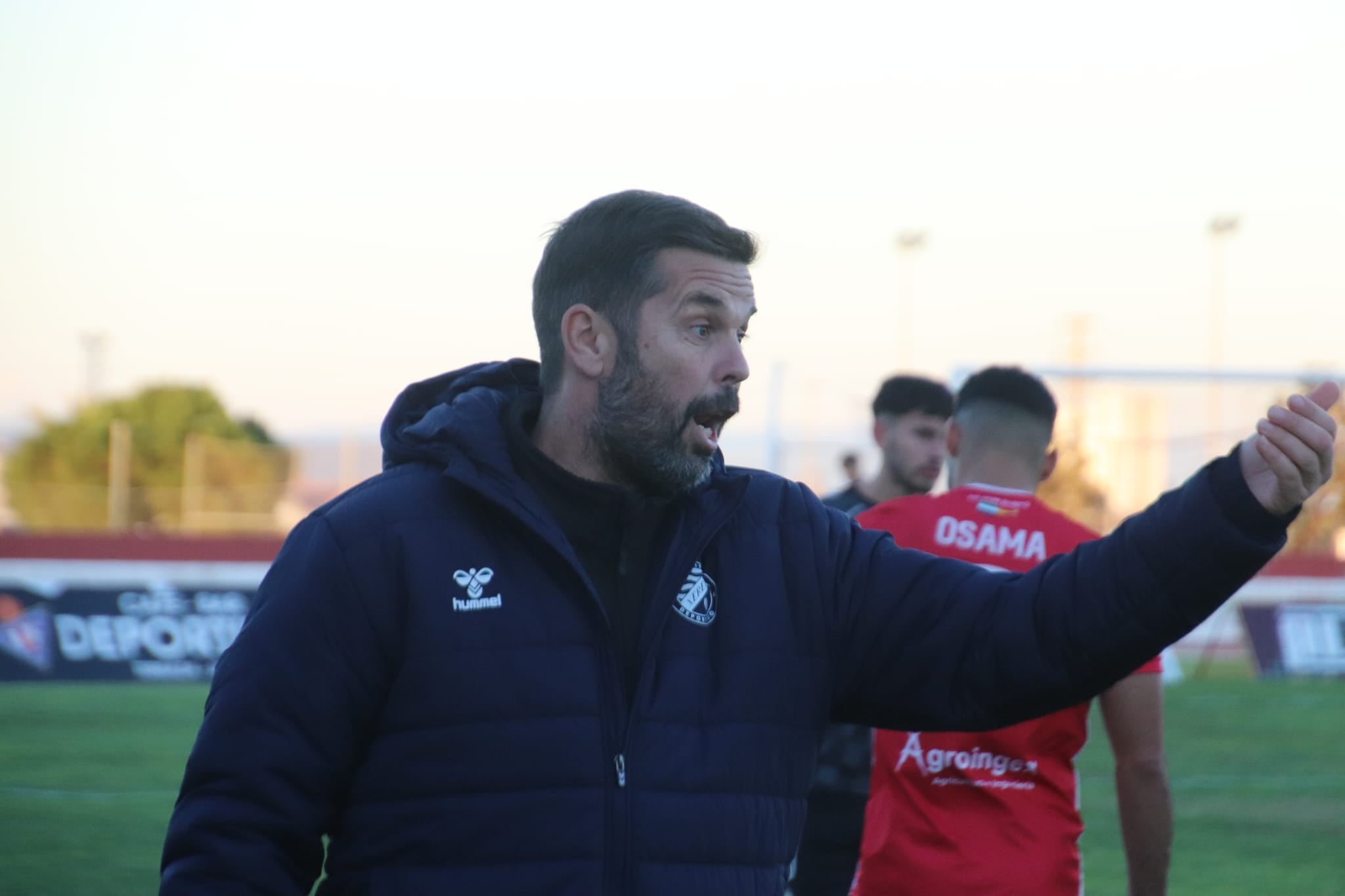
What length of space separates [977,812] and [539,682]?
5.55 ft

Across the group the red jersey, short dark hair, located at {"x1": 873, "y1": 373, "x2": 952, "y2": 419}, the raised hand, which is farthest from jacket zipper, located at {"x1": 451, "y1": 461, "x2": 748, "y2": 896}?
short dark hair, located at {"x1": 873, "y1": 373, "x2": 952, "y2": 419}

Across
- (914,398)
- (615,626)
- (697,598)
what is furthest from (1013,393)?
(914,398)


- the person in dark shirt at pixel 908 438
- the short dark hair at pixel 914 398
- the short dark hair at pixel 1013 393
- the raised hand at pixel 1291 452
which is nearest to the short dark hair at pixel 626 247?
Result: the raised hand at pixel 1291 452

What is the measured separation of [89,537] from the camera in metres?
25.3

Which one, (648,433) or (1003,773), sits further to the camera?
(1003,773)

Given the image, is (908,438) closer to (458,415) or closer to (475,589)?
(458,415)

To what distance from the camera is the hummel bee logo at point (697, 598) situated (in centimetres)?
251

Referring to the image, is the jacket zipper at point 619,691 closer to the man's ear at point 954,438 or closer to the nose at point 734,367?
the nose at point 734,367

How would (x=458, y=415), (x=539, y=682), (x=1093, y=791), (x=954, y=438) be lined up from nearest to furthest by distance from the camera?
(x=539, y=682)
(x=458, y=415)
(x=954, y=438)
(x=1093, y=791)

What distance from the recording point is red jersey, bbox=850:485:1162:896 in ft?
12.0

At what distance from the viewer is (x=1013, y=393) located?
4184mm

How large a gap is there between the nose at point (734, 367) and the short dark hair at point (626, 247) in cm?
15

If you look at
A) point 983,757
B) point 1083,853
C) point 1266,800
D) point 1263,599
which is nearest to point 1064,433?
point 1263,599

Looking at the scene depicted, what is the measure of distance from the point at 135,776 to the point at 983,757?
31.0 feet
